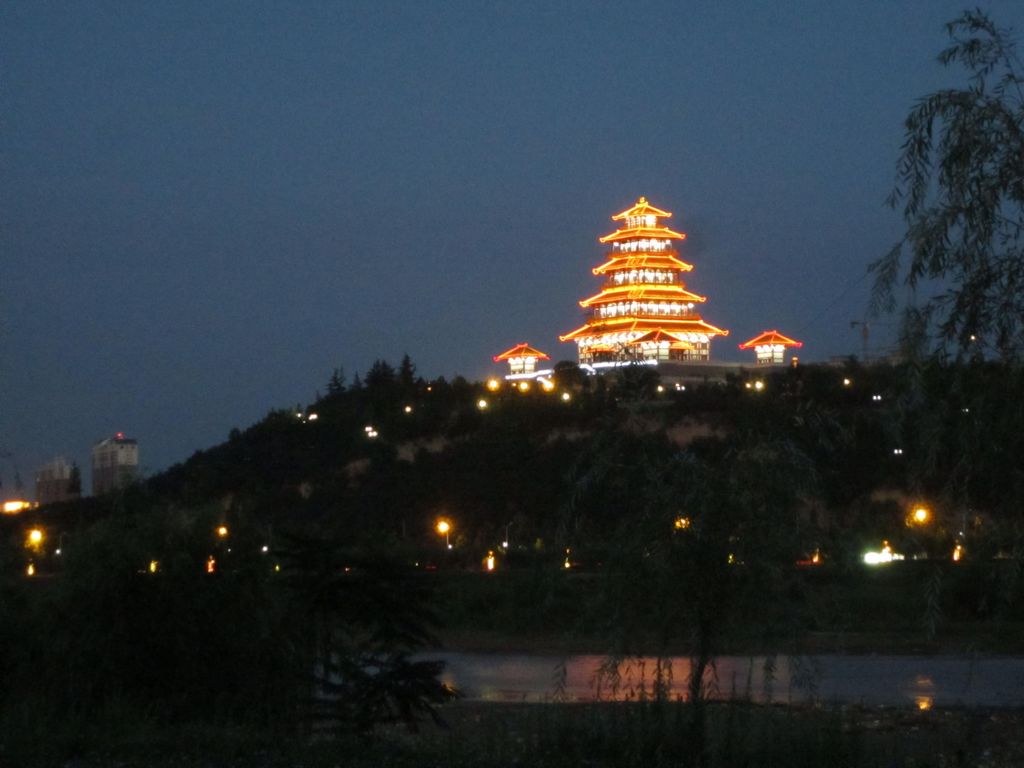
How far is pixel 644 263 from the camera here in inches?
3772

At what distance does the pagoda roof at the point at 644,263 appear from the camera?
9581cm

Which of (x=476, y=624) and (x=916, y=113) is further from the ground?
(x=916, y=113)

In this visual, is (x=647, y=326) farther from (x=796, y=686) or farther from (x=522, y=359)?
(x=796, y=686)

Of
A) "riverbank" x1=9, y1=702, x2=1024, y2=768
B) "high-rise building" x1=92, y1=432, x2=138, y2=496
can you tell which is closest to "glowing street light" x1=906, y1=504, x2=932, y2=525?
"riverbank" x1=9, y1=702, x2=1024, y2=768

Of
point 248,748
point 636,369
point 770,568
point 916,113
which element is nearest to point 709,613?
point 770,568

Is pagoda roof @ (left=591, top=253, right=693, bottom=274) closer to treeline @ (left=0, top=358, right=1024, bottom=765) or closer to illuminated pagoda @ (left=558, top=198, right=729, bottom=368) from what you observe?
illuminated pagoda @ (left=558, top=198, right=729, bottom=368)

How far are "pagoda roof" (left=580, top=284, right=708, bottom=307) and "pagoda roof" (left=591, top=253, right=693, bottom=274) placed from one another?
4.59 ft

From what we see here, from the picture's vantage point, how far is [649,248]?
318 ft

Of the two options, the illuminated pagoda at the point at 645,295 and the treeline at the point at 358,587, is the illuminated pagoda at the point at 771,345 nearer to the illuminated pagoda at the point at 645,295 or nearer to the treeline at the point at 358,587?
the illuminated pagoda at the point at 645,295

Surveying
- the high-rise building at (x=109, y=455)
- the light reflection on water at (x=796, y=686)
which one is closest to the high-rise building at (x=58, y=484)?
the high-rise building at (x=109, y=455)

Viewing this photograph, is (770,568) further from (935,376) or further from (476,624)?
(476,624)

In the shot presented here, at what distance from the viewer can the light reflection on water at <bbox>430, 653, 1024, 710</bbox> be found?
70.1 ft

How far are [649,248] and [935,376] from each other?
88135 mm

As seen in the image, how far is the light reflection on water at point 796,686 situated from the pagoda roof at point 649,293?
6433cm
